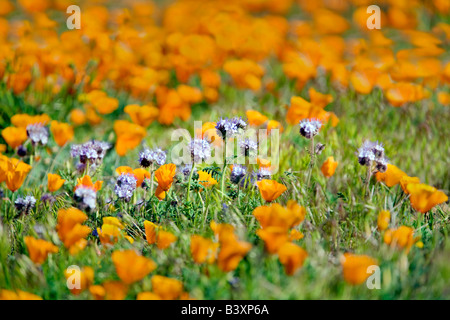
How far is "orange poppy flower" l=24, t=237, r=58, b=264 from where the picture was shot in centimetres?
167

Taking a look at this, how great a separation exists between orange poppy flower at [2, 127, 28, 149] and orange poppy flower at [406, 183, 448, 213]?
1.58 meters

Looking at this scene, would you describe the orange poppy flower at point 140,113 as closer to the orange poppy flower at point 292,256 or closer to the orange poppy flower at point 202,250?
the orange poppy flower at point 202,250

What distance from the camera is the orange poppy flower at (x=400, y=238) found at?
1712 millimetres

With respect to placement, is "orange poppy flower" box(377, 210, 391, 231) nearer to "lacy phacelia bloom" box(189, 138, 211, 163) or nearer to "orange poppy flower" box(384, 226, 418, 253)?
"orange poppy flower" box(384, 226, 418, 253)

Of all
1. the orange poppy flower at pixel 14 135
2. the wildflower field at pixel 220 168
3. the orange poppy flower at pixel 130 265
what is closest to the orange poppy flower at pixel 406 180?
the wildflower field at pixel 220 168

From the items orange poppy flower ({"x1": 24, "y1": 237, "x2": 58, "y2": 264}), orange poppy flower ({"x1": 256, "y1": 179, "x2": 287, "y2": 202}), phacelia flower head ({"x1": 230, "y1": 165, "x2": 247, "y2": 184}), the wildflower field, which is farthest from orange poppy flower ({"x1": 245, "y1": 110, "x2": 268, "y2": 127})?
orange poppy flower ({"x1": 24, "y1": 237, "x2": 58, "y2": 264})

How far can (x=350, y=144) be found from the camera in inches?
106

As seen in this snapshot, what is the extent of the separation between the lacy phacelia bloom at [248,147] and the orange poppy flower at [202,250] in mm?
507

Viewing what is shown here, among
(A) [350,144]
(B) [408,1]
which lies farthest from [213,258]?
(B) [408,1]

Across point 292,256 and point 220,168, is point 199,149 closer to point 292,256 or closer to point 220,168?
point 220,168

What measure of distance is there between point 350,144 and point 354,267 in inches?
48.5

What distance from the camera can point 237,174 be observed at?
2.16 metres

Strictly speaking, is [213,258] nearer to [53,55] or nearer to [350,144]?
[350,144]

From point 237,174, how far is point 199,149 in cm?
24
